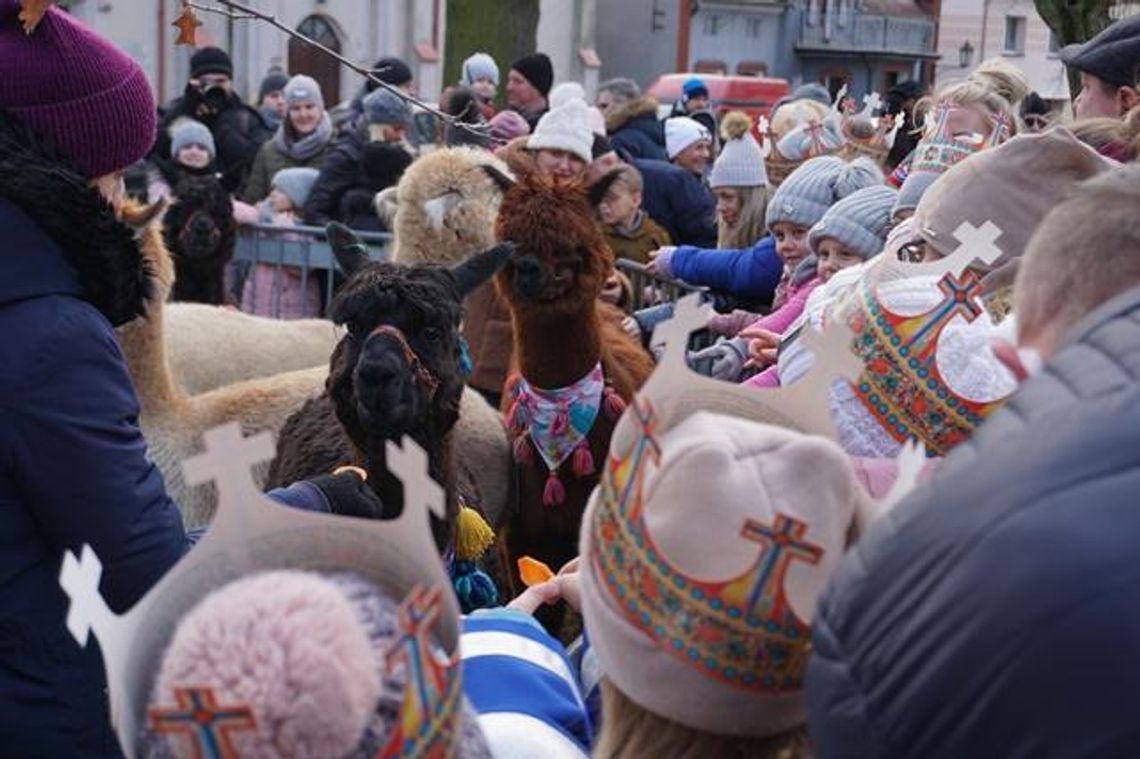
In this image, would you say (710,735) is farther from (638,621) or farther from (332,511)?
(332,511)

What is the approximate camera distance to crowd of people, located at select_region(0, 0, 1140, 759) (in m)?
1.22

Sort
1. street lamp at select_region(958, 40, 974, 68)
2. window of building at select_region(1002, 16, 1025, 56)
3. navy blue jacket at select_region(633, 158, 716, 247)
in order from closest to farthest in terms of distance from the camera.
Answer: navy blue jacket at select_region(633, 158, 716, 247)
window of building at select_region(1002, 16, 1025, 56)
street lamp at select_region(958, 40, 974, 68)

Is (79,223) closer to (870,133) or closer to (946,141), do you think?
(946,141)

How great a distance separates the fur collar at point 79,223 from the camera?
8.24 ft

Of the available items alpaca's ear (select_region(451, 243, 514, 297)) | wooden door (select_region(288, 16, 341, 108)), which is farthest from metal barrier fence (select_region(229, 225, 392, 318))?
wooden door (select_region(288, 16, 341, 108))

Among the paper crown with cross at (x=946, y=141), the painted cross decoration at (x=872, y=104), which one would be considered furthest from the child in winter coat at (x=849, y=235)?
the painted cross decoration at (x=872, y=104)

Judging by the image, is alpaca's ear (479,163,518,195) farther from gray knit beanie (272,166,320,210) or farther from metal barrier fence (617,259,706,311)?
gray knit beanie (272,166,320,210)

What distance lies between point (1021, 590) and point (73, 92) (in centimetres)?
213

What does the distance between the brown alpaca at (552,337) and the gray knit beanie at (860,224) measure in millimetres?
704

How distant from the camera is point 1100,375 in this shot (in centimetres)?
127

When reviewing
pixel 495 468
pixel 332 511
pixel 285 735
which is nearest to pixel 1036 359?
pixel 285 735

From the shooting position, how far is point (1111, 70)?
4.79m

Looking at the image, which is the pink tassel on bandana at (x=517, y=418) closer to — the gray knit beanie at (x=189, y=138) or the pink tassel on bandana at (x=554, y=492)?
the pink tassel on bandana at (x=554, y=492)

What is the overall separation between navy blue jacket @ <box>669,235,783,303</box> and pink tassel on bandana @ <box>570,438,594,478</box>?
5.54 feet
